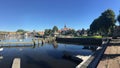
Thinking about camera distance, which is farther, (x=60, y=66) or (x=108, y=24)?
(x=108, y=24)

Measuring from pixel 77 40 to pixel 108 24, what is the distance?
2147cm

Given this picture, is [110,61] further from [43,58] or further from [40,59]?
[43,58]

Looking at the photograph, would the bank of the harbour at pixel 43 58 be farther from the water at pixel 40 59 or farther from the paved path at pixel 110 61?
the paved path at pixel 110 61

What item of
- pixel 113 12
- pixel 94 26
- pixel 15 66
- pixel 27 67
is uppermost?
pixel 113 12

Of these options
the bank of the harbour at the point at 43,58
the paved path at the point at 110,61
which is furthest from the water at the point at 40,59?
the paved path at the point at 110,61

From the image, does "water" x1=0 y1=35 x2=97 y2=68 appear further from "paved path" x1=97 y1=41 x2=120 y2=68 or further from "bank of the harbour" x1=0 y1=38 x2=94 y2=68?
"paved path" x1=97 y1=41 x2=120 y2=68

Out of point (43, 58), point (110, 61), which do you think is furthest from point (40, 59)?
point (110, 61)

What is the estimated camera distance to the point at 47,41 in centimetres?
10638

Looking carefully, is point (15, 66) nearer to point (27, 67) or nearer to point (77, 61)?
point (27, 67)

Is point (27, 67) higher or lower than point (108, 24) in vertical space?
lower

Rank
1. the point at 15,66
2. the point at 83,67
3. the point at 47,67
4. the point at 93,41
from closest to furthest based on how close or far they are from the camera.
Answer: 1. the point at 83,67
2. the point at 15,66
3. the point at 47,67
4. the point at 93,41

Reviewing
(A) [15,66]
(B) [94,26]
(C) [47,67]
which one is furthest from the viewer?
(B) [94,26]

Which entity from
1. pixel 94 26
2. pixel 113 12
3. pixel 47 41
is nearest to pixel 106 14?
pixel 113 12

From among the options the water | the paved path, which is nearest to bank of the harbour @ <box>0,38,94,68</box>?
the water
